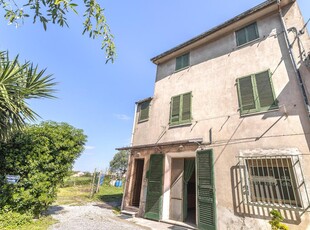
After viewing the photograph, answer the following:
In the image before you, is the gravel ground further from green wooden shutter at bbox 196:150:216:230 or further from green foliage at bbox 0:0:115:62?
green foliage at bbox 0:0:115:62

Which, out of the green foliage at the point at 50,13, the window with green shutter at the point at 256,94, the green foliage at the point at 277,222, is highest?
the window with green shutter at the point at 256,94

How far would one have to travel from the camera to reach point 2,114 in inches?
205

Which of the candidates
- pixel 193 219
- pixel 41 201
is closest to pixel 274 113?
pixel 193 219

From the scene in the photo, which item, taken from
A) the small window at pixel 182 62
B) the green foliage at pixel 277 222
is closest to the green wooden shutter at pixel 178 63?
the small window at pixel 182 62

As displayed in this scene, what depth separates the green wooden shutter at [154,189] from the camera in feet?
24.4

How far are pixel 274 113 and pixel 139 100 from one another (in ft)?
23.5

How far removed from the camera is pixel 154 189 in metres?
7.86

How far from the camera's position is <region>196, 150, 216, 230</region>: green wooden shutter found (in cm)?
595

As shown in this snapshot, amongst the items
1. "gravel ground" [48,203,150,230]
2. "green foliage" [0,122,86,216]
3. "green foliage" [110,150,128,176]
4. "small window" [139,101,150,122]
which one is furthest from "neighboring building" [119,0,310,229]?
"green foliage" [110,150,128,176]

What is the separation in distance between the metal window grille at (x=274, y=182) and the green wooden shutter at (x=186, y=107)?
2.92 m

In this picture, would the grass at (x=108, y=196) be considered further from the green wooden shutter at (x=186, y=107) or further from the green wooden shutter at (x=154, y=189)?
the green wooden shutter at (x=186, y=107)

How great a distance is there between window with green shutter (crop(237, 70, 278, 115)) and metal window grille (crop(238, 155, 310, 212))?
1.73 metres

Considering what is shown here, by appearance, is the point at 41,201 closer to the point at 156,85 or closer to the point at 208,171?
the point at 208,171

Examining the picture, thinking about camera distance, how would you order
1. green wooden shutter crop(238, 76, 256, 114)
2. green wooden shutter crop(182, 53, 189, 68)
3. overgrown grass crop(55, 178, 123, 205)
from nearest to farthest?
green wooden shutter crop(238, 76, 256, 114), green wooden shutter crop(182, 53, 189, 68), overgrown grass crop(55, 178, 123, 205)
